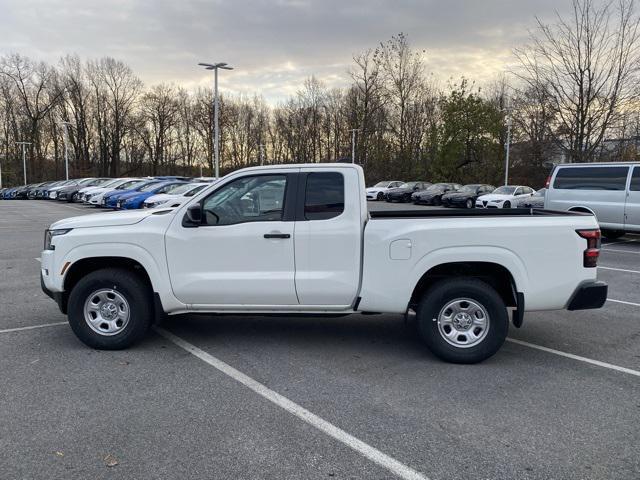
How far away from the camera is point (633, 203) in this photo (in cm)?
1225

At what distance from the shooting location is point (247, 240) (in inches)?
190

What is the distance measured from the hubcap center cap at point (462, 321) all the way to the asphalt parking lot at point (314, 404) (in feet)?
1.30

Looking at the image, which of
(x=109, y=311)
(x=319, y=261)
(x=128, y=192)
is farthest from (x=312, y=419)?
(x=128, y=192)

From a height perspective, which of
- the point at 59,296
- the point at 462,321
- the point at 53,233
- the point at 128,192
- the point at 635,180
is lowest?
the point at 462,321

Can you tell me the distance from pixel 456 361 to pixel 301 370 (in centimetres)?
146

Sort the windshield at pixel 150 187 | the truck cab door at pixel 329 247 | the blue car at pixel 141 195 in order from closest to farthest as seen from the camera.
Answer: the truck cab door at pixel 329 247 → the blue car at pixel 141 195 → the windshield at pixel 150 187

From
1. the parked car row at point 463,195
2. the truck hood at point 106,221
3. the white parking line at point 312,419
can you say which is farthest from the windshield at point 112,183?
the white parking line at point 312,419

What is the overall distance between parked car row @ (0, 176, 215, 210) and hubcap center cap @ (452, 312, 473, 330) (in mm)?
10776

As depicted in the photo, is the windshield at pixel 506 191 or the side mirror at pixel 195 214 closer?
the side mirror at pixel 195 214

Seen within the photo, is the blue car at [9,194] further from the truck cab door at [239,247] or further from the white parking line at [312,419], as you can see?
the white parking line at [312,419]

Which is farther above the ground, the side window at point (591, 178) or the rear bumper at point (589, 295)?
the side window at point (591, 178)

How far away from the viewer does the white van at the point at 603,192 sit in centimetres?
1229

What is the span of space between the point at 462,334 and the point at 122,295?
3.34m

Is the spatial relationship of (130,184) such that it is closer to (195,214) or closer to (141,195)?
(141,195)
